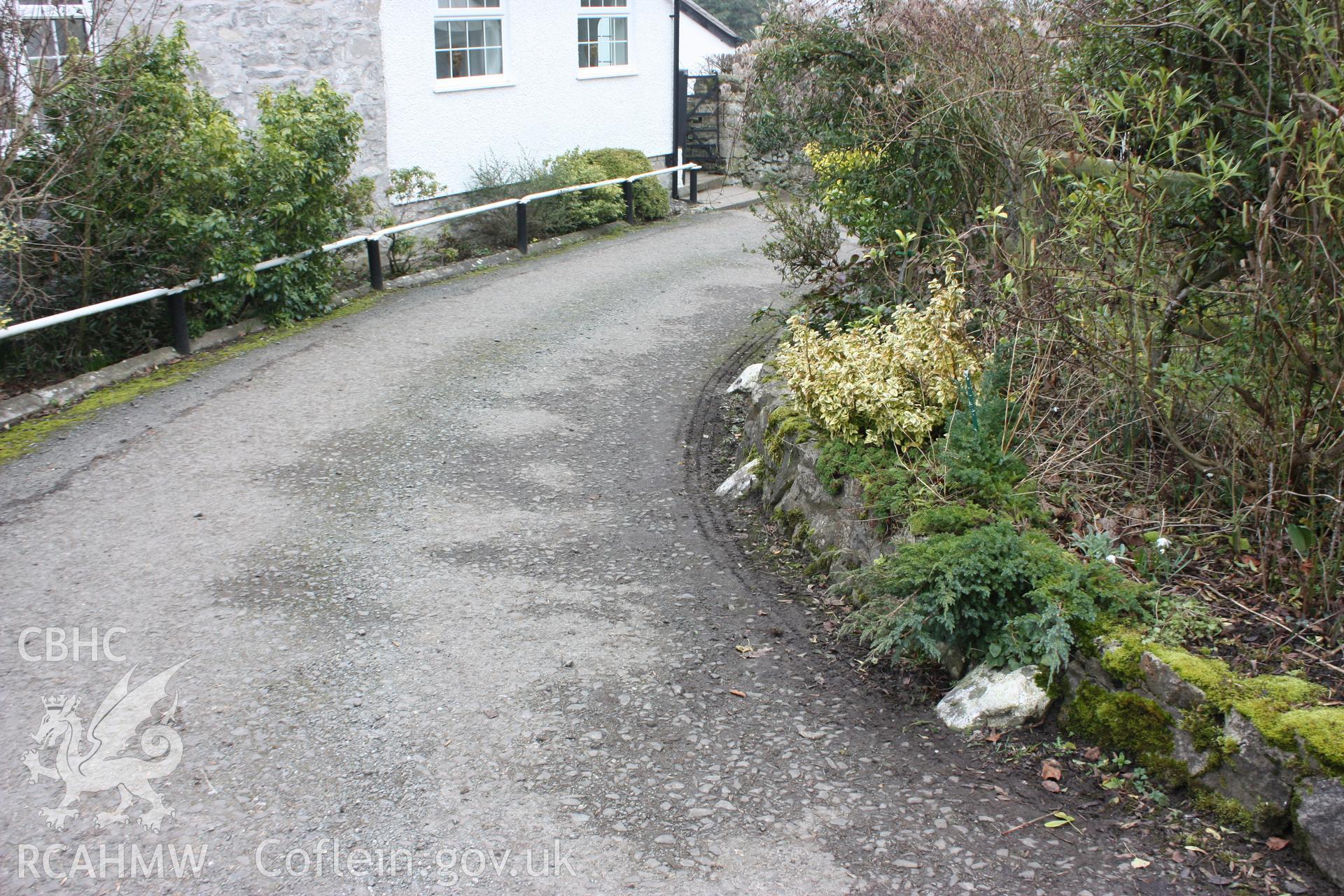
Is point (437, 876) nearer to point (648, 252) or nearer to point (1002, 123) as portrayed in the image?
point (1002, 123)

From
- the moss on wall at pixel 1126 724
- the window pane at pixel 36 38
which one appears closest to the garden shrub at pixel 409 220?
the window pane at pixel 36 38

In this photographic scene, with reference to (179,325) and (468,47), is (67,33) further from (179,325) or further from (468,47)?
(468,47)

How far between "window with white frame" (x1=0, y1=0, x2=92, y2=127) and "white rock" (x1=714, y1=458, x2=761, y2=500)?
5.60 meters

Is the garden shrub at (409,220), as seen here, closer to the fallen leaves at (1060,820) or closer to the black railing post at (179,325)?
the black railing post at (179,325)

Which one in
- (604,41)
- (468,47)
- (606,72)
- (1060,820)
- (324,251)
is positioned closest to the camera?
(1060,820)

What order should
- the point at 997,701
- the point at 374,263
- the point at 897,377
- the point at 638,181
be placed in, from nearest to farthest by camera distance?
1. the point at 997,701
2. the point at 897,377
3. the point at 374,263
4. the point at 638,181

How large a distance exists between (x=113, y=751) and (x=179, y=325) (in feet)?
18.6

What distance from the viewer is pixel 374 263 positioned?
11.5m

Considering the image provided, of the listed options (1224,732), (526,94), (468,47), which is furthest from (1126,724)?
(526,94)

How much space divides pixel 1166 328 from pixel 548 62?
492 inches

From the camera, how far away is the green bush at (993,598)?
400 cm

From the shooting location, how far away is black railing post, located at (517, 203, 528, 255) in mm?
13391

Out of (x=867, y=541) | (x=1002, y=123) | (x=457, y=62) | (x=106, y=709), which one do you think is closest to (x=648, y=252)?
(x=457, y=62)

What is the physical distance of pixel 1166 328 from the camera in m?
4.86
